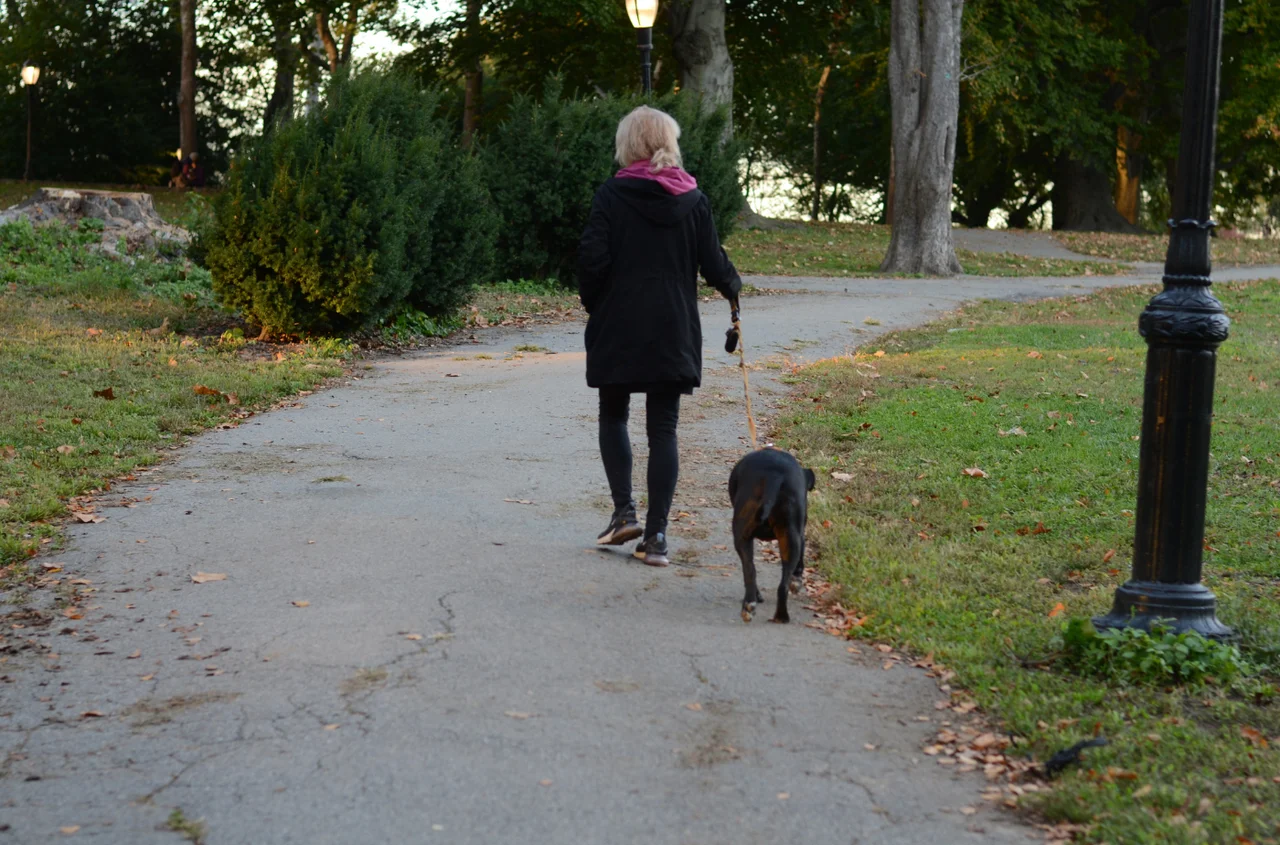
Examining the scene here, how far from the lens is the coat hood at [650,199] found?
6070 millimetres

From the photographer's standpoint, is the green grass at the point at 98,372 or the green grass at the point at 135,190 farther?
the green grass at the point at 135,190

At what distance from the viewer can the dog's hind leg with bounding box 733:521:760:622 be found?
17.7 feet

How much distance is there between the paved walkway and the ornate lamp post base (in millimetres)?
817

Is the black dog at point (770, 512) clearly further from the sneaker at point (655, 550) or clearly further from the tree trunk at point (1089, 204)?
the tree trunk at point (1089, 204)

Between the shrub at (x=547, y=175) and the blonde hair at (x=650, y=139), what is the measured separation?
12.6 m

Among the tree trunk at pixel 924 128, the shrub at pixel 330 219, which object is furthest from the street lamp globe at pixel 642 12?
the tree trunk at pixel 924 128

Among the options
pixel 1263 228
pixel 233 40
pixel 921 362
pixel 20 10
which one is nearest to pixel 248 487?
pixel 921 362

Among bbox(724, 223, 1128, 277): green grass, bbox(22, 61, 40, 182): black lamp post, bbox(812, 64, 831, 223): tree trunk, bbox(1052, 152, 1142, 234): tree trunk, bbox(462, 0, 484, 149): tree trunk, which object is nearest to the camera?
bbox(724, 223, 1128, 277): green grass

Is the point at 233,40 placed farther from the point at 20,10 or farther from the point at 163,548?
the point at 163,548

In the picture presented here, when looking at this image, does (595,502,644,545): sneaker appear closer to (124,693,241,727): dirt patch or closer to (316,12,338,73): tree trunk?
(124,693,241,727): dirt patch

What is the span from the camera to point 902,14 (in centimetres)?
2520

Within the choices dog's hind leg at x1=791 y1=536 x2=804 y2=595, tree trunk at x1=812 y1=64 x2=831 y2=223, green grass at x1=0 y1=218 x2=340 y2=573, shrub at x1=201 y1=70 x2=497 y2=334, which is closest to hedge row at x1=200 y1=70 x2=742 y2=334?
shrub at x1=201 y1=70 x2=497 y2=334

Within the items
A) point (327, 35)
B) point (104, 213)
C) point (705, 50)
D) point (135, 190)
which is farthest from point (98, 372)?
point (327, 35)

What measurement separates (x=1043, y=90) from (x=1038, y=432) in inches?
1337
